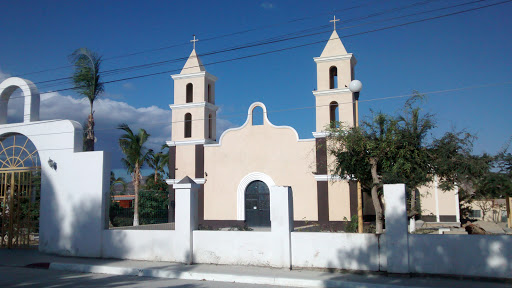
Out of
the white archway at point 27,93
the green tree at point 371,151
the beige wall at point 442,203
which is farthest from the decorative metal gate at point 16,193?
the beige wall at point 442,203

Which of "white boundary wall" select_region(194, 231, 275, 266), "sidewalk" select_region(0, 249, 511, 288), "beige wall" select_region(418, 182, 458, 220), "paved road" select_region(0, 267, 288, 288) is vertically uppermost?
"beige wall" select_region(418, 182, 458, 220)

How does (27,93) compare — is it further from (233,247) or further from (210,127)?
(210,127)

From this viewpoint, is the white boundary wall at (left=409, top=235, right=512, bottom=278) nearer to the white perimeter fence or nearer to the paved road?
the white perimeter fence

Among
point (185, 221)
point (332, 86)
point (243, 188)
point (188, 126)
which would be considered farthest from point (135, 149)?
point (185, 221)

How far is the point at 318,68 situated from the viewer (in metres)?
24.9

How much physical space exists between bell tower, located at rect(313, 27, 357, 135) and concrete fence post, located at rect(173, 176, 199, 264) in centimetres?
1216

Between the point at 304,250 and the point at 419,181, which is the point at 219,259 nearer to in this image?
the point at 304,250

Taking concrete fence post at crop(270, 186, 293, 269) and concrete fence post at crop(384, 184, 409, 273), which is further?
concrete fence post at crop(270, 186, 293, 269)

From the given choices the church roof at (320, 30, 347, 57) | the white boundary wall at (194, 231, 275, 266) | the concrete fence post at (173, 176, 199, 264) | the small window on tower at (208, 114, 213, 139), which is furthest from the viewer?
the small window on tower at (208, 114, 213, 139)

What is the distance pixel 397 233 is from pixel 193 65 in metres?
20.0

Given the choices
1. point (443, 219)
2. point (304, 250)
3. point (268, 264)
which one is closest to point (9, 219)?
point (268, 264)

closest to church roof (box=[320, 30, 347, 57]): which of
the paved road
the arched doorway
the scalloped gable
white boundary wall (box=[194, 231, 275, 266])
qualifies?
the scalloped gable

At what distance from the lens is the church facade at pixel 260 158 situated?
23703mm

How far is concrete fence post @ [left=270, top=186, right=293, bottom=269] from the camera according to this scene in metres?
11.7
